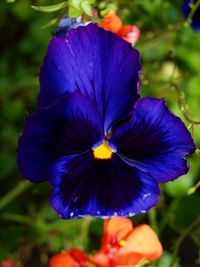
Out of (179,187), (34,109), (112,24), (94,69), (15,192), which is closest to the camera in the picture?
(94,69)

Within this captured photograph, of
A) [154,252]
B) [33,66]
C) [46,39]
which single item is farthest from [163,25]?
[154,252]

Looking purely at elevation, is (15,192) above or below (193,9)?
below

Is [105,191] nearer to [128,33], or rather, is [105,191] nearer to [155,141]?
[155,141]

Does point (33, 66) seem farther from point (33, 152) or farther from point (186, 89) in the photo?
point (33, 152)

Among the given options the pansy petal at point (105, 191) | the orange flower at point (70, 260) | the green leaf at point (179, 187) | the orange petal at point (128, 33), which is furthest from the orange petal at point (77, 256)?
the green leaf at point (179, 187)

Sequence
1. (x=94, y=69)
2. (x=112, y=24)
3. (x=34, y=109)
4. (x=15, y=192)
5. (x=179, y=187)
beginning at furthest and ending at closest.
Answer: (x=34, y=109), (x=179, y=187), (x=15, y=192), (x=112, y=24), (x=94, y=69)

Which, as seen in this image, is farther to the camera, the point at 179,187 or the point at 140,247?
the point at 179,187

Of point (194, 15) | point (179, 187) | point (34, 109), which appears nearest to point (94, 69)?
point (194, 15)
